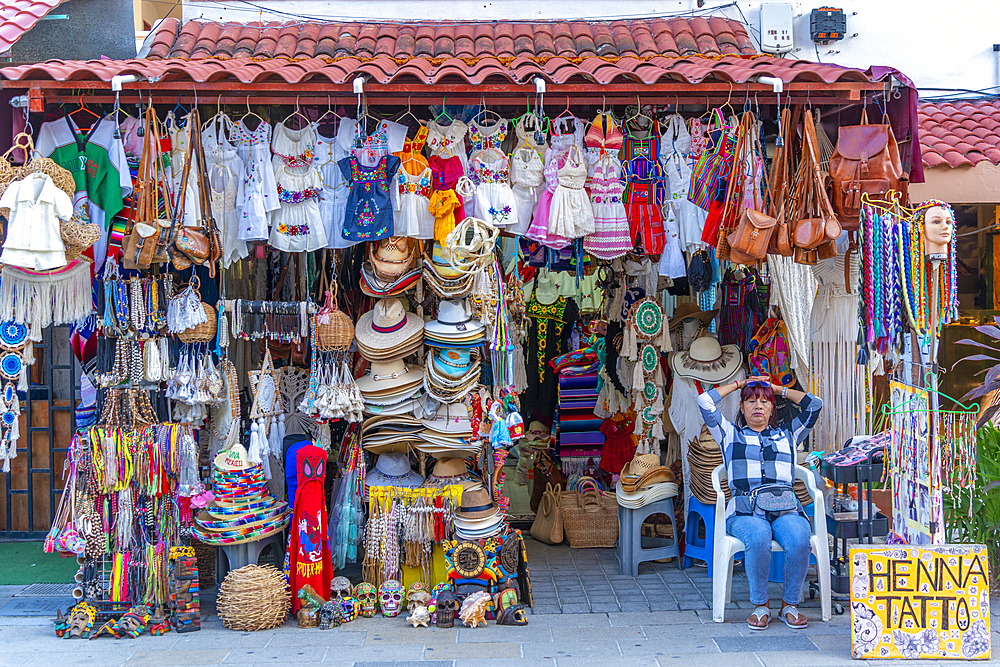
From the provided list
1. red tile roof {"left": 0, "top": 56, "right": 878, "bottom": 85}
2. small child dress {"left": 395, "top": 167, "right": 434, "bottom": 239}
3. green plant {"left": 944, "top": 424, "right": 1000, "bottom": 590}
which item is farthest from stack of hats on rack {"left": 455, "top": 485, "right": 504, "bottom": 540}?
green plant {"left": 944, "top": 424, "right": 1000, "bottom": 590}

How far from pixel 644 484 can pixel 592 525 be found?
2.74 ft

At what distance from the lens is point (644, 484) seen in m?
6.38

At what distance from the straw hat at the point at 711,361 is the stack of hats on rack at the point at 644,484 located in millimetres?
855

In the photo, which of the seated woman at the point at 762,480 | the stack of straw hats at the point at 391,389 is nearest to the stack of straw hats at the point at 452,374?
the stack of straw hats at the point at 391,389

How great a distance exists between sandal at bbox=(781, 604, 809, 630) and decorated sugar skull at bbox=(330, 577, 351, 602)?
2.80 metres

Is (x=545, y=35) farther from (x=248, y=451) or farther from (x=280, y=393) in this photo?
(x=248, y=451)

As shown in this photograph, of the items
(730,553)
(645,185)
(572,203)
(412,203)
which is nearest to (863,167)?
(645,185)

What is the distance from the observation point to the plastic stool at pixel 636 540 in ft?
20.8

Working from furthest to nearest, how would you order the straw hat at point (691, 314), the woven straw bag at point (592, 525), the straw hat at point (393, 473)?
the straw hat at point (691, 314)
the woven straw bag at point (592, 525)
the straw hat at point (393, 473)

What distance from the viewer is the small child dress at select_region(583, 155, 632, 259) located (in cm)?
552

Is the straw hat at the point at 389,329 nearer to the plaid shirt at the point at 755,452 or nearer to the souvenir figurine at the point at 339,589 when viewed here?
the souvenir figurine at the point at 339,589

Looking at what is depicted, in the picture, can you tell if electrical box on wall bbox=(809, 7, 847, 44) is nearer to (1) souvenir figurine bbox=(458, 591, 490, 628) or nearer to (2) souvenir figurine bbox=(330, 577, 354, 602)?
(1) souvenir figurine bbox=(458, 591, 490, 628)

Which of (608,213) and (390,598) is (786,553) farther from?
(390,598)

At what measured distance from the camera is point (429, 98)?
5168 millimetres
